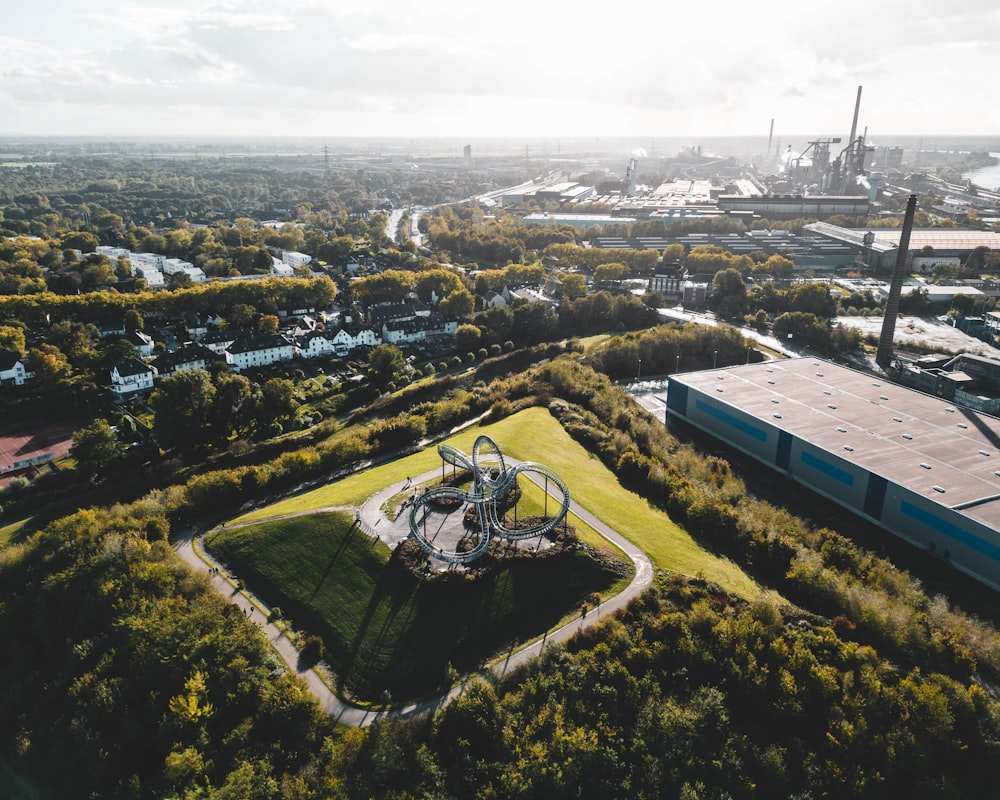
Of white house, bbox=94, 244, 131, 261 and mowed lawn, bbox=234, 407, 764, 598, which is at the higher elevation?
white house, bbox=94, 244, 131, 261

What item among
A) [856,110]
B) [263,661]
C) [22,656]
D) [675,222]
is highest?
[856,110]

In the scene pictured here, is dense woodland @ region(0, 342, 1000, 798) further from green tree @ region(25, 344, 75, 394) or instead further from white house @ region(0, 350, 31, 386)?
white house @ region(0, 350, 31, 386)

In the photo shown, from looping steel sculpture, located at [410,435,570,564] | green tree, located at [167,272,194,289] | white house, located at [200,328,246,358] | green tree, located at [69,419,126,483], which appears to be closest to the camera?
looping steel sculpture, located at [410,435,570,564]

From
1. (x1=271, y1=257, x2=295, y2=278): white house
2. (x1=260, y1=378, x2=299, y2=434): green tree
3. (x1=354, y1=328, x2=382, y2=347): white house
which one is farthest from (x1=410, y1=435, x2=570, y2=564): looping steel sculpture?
(x1=271, y1=257, x2=295, y2=278): white house

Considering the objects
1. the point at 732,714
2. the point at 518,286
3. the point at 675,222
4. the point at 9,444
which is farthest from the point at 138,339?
the point at 675,222

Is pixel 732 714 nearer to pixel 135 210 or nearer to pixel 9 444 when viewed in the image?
pixel 9 444

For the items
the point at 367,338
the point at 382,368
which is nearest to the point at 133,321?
the point at 367,338

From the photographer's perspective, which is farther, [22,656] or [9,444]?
[9,444]

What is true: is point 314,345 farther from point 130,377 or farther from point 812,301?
point 812,301
